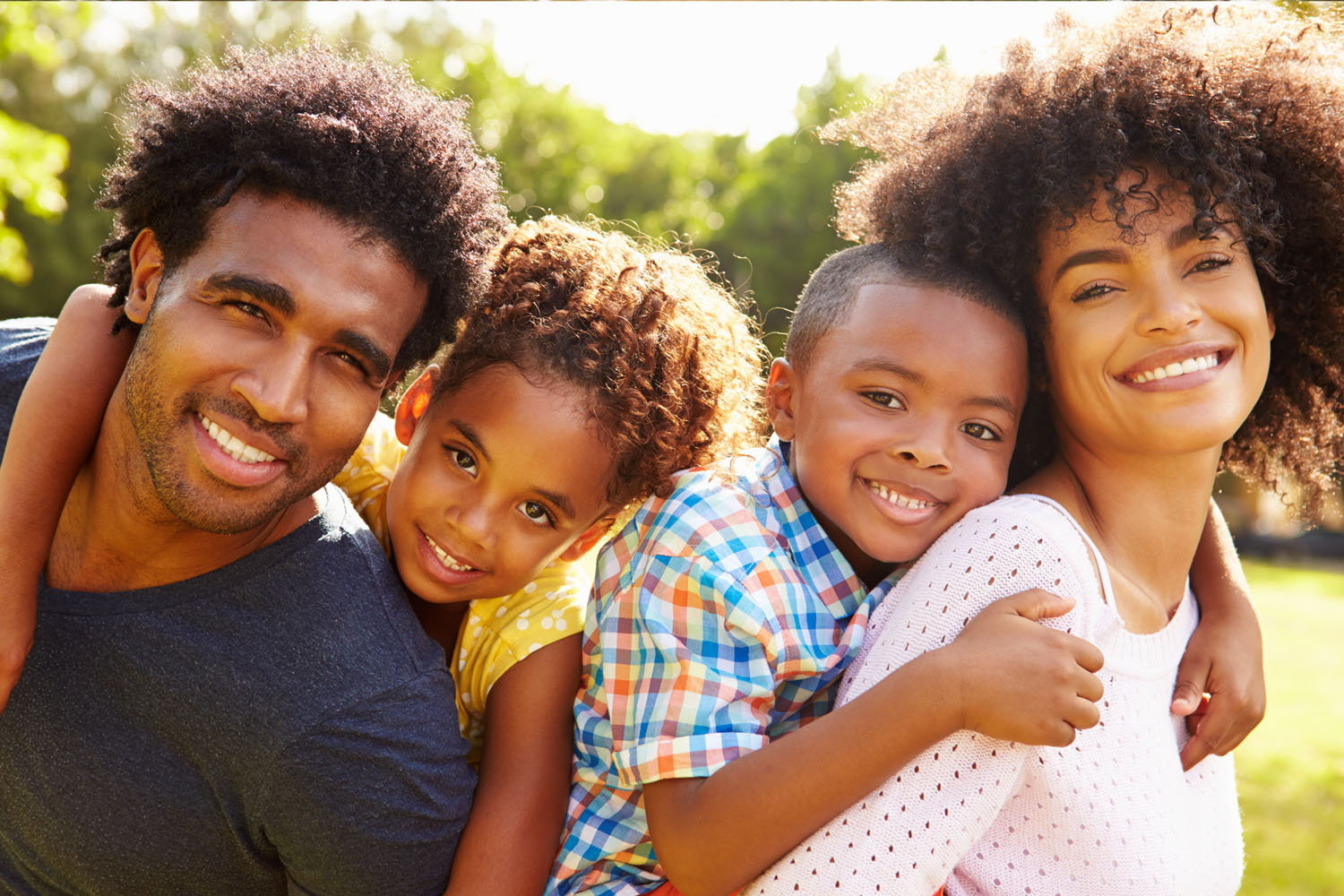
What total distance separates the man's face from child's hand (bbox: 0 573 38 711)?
0.31 meters

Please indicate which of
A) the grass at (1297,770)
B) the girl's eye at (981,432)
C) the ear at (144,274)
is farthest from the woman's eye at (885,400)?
the grass at (1297,770)

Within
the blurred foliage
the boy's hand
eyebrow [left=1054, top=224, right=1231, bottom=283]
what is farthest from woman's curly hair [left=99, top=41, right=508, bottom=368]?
the blurred foliage

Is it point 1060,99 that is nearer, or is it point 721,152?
point 1060,99

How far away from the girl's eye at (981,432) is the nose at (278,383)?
1.49 meters

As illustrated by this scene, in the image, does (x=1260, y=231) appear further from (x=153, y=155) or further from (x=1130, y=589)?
(x=153, y=155)

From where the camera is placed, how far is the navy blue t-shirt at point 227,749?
7.20 feet

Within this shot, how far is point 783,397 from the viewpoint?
2.94 m

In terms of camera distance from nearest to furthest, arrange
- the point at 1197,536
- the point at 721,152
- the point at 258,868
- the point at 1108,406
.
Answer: the point at 258,868, the point at 1108,406, the point at 1197,536, the point at 721,152

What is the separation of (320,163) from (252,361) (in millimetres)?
459

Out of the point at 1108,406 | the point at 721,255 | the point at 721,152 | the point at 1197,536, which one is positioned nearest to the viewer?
the point at 1108,406

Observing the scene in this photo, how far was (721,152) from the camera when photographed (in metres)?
26.1

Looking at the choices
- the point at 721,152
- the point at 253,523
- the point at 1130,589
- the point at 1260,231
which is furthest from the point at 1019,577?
the point at 721,152

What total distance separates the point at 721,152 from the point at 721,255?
7.04 meters

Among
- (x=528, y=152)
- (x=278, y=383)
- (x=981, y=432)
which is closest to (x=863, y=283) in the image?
(x=981, y=432)
